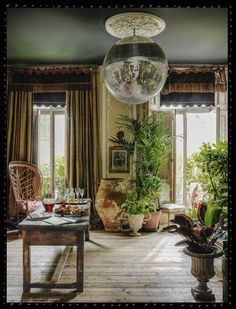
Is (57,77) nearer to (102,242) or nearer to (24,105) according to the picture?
(24,105)

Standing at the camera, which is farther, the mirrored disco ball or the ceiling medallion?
the ceiling medallion

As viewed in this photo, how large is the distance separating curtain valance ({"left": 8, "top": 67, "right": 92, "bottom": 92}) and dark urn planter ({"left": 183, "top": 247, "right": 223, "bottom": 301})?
13.3ft

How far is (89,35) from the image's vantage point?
4418 millimetres

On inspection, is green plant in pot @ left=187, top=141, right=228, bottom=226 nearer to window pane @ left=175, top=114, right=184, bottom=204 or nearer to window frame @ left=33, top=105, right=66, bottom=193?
window pane @ left=175, top=114, right=184, bottom=204

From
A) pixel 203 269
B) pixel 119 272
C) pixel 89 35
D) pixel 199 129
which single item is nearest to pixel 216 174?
pixel 203 269

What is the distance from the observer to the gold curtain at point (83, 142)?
5.80 meters

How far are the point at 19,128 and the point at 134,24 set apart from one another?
3007mm

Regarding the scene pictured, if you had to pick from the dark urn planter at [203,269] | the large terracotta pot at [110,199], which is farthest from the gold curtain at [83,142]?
the dark urn planter at [203,269]

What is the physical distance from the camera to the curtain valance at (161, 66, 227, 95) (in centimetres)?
582

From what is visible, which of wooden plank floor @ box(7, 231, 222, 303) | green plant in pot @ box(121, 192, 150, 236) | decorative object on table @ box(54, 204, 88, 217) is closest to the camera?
wooden plank floor @ box(7, 231, 222, 303)

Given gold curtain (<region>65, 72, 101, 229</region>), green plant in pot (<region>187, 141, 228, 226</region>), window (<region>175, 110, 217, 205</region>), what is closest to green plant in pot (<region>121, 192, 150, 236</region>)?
gold curtain (<region>65, 72, 101, 229</region>)

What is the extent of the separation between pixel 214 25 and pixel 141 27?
37.3 inches

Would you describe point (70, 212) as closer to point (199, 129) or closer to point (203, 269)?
point (203, 269)

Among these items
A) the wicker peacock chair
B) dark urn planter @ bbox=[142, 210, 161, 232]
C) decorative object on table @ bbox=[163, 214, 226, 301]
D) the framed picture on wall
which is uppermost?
the framed picture on wall
